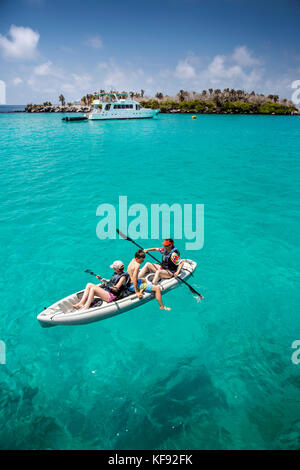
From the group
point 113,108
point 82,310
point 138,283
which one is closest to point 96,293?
point 82,310

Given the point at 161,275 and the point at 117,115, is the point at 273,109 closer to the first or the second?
the point at 117,115

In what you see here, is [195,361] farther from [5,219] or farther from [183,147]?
[183,147]

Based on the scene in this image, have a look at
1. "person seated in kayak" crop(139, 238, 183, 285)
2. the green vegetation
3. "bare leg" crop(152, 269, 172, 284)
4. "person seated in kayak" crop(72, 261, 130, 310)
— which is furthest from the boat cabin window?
the green vegetation

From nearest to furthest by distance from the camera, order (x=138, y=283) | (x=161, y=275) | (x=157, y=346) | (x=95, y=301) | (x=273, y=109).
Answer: (x=157, y=346) < (x=95, y=301) < (x=138, y=283) < (x=161, y=275) < (x=273, y=109)

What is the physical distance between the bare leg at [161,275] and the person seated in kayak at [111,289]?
1.35m

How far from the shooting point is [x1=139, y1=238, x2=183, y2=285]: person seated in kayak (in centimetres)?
936

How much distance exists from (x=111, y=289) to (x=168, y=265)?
251 centimetres

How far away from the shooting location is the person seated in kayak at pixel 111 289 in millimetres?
8078

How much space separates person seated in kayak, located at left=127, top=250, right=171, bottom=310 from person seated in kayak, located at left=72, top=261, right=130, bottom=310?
0.27 metres

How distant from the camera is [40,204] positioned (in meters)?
17.9

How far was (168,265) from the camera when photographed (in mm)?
9547

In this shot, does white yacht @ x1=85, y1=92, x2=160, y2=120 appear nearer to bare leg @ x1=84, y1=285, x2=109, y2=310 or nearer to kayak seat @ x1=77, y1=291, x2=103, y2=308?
kayak seat @ x1=77, y1=291, x2=103, y2=308
